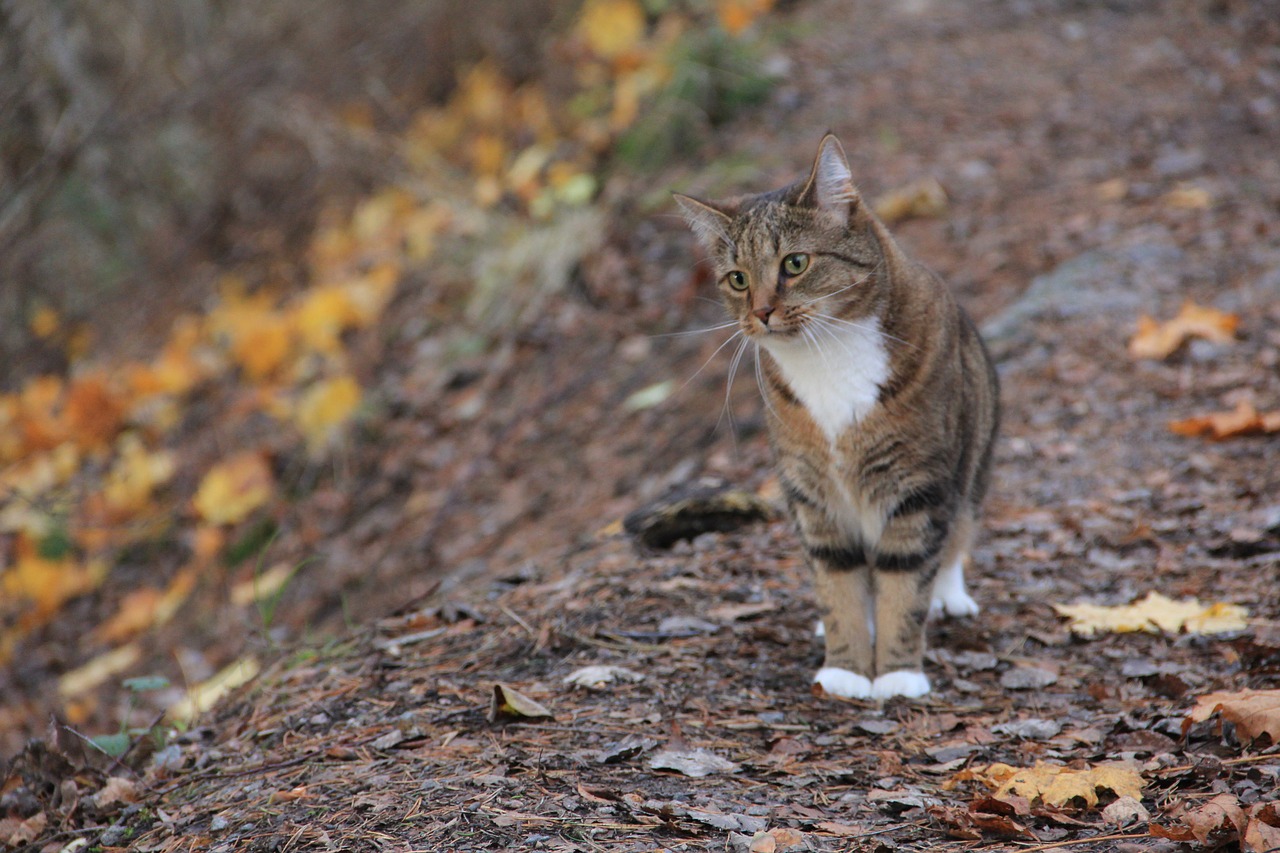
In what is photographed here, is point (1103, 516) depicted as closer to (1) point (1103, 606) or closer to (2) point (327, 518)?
(1) point (1103, 606)

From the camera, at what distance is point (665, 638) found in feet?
11.4

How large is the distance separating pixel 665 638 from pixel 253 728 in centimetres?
125

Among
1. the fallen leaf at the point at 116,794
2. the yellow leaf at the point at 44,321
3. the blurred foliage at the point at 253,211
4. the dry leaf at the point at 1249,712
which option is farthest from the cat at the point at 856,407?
the yellow leaf at the point at 44,321

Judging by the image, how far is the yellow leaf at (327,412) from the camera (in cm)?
684

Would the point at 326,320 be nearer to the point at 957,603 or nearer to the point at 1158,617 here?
the point at 957,603

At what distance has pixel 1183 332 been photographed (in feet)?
16.3

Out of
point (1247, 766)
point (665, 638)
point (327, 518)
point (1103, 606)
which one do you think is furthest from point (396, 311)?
point (1247, 766)

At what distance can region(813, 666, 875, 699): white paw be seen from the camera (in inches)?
127

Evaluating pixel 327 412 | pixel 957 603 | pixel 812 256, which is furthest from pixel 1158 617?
pixel 327 412

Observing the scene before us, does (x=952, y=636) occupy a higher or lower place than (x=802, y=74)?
lower

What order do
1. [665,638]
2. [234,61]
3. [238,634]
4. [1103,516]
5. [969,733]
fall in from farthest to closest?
1. [234,61]
2. [238,634]
3. [1103,516]
4. [665,638]
5. [969,733]

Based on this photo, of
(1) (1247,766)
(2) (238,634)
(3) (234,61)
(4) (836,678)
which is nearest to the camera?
(1) (1247,766)

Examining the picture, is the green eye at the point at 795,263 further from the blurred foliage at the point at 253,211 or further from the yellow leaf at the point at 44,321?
the yellow leaf at the point at 44,321

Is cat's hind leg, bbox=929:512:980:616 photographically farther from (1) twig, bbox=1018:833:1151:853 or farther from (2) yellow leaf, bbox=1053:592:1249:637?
(1) twig, bbox=1018:833:1151:853
